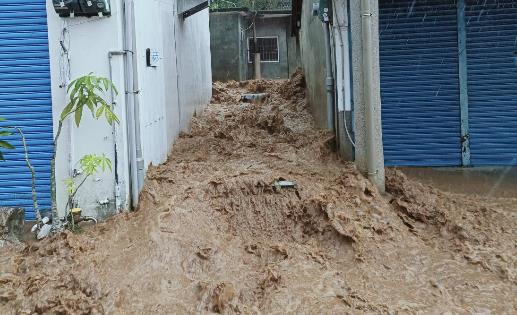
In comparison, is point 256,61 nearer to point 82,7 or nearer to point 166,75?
point 166,75

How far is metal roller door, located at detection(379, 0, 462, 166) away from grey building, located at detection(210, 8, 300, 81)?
38.4 feet

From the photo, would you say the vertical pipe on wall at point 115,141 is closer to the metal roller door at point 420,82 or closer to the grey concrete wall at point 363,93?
the grey concrete wall at point 363,93

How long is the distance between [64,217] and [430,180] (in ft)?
17.4

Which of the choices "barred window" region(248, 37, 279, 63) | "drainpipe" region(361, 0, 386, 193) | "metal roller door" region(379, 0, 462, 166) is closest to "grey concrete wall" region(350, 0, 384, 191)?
"drainpipe" region(361, 0, 386, 193)

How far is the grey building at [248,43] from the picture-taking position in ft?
69.4

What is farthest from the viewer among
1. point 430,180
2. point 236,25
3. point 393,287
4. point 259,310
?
point 236,25

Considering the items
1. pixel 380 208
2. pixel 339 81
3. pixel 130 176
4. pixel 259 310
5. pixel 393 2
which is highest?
pixel 393 2

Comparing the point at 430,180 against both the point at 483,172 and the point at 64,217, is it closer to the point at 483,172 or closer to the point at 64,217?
the point at 483,172

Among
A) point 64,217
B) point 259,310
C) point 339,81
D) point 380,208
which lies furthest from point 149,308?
point 339,81

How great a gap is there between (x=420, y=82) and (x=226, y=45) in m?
13.2

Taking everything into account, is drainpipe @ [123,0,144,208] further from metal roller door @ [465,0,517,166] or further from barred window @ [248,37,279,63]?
barred window @ [248,37,279,63]

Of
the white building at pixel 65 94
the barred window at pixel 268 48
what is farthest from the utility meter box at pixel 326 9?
the barred window at pixel 268 48

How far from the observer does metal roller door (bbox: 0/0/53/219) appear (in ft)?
21.8

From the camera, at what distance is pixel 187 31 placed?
11352mm
